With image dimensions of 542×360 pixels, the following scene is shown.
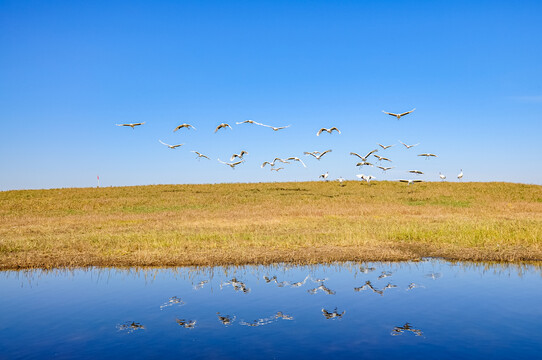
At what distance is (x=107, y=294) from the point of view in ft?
49.5

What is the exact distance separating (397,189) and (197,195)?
79.8ft

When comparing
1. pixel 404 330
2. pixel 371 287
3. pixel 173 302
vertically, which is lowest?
pixel 404 330

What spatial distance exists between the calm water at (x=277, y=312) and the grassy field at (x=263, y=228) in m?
1.78

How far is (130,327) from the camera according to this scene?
1191 cm

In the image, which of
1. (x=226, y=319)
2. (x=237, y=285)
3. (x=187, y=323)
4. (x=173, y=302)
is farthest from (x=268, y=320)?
(x=237, y=285)

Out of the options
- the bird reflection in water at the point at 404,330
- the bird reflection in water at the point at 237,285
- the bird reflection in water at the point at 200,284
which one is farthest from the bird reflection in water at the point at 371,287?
the bird reflection in water at the point at 200,284

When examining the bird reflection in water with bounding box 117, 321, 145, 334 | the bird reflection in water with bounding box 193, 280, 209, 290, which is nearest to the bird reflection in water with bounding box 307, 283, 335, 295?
the bird reflection in water with bounding box 193, 280, 209, 290

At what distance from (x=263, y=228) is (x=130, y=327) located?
56.2 feet

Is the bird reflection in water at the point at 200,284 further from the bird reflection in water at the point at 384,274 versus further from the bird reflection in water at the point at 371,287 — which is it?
the bird reflection in water at the point at 384,274

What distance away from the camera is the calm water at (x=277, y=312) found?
34.0 feet

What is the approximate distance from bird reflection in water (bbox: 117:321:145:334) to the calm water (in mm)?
25

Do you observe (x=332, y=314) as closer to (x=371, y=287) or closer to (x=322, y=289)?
(x=322, y=289)

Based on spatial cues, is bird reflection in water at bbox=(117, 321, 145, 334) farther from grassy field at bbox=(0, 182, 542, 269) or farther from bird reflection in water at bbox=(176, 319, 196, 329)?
grassy field at bbox=(0, 182, 542, 269)

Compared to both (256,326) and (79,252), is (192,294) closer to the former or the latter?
(256,326)
